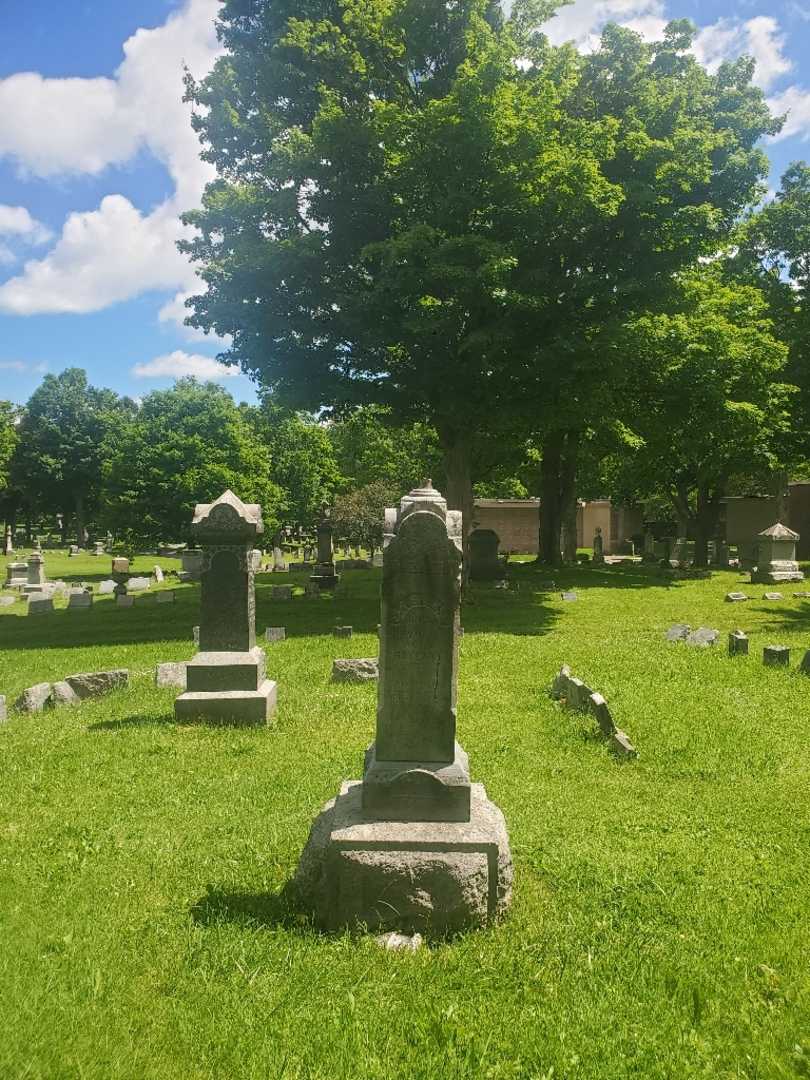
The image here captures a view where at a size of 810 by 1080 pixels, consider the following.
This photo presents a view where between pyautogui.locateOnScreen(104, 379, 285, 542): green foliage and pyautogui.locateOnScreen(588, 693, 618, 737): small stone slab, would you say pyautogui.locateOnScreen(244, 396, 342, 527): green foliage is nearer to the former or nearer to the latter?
pyautogui.locateOnScreen(104, 379, 285, 542): green foliage

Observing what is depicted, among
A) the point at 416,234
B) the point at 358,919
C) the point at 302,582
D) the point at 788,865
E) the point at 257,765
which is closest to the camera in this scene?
the point at 358,919

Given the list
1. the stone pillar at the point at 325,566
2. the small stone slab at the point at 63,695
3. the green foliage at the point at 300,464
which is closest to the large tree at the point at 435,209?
the stone pillar at the point at 325,566

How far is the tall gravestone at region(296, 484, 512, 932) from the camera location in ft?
15.2

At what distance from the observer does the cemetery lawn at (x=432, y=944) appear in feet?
11.5

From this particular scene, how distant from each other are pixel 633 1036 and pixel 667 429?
2560cm

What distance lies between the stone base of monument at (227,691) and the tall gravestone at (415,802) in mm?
4276

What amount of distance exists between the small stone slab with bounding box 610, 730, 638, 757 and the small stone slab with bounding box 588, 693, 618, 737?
11cm

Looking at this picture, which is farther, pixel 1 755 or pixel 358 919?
pixel 1 755

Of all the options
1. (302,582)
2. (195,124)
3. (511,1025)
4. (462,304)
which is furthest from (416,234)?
(302,582)

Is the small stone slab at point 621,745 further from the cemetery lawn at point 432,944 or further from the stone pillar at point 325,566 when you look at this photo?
the stone pillar at point 325,566

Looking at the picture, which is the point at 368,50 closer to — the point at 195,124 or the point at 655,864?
the point at 195,124

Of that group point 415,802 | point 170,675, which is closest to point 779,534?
point 170,675

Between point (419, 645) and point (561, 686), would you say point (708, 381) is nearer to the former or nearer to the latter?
point (561, 686)

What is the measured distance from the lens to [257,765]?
25.4 feet
